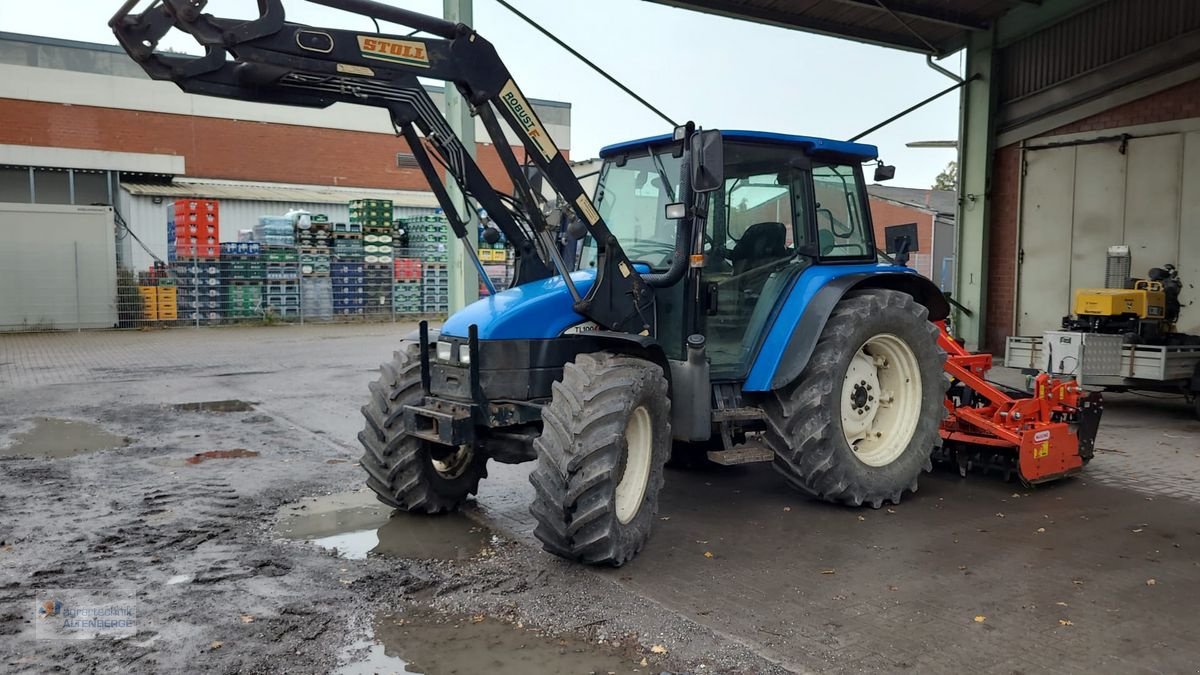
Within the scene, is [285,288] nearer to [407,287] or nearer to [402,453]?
[407,287]

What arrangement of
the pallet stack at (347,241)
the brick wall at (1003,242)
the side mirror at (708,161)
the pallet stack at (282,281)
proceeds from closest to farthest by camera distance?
the side mirror at (708,161) → the brick wall at (1003,242) → the pallet stack at (282,281) → the pallet stack at (347,241)

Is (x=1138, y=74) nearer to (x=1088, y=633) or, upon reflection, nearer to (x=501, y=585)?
(x=1088, y=633)

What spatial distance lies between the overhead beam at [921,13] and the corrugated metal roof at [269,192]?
22906mm

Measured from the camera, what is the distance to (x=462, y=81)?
4.95 metres

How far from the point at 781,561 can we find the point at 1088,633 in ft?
5.06

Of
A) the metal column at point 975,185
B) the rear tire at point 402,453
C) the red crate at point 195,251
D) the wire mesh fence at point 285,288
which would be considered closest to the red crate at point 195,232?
the red crate at point 195,251

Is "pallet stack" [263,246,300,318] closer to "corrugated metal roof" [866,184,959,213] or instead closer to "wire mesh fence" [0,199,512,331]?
"wire mesh fence" [0,199,512,331]

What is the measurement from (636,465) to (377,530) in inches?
69.6

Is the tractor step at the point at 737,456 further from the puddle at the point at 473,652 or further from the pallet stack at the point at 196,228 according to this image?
the pallet stack at the point at 196,228

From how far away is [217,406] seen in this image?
11.0m

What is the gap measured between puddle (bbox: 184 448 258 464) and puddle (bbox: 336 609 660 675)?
4393 millimetres

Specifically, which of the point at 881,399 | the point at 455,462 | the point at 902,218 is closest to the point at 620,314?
the point at 455,462

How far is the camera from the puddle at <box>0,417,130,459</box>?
27.0 ft

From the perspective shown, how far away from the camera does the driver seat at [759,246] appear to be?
6125mm
